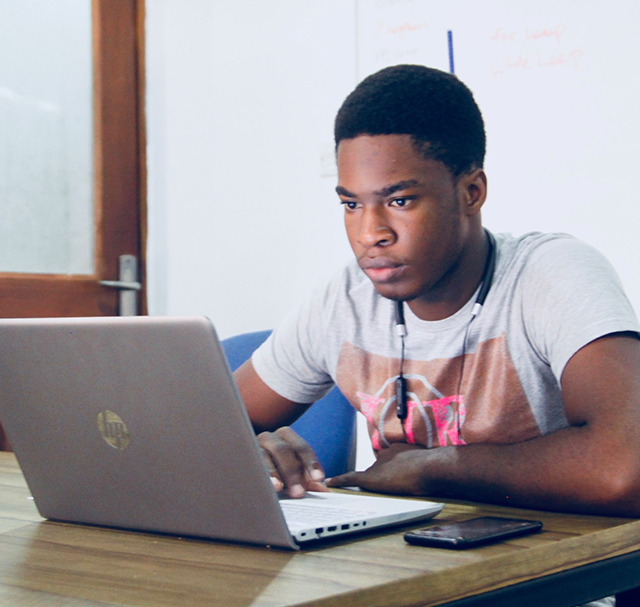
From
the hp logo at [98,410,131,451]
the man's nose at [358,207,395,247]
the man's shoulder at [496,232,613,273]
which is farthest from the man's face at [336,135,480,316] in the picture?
the hp logo at [98,410,131,451]

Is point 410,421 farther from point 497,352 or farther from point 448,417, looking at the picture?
point 497,352

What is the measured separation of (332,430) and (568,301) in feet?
1.92

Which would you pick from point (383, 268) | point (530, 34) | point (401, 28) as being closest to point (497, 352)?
point (383, 268)

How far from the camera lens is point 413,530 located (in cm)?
76

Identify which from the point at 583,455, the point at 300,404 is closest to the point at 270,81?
the point at 300,404

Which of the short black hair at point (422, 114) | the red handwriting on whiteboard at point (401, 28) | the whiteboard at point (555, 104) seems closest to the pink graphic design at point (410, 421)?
the short black hair at point (422, 114)

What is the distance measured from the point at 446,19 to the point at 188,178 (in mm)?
967

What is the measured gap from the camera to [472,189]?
Result: 125 cm

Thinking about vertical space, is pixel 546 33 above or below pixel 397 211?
above

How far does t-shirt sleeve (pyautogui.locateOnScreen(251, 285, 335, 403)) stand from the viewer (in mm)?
1420

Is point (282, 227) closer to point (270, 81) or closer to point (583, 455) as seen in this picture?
point (270, 81)

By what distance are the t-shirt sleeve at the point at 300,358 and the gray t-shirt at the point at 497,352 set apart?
0.10 meters

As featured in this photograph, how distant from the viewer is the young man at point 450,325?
0.97 metres

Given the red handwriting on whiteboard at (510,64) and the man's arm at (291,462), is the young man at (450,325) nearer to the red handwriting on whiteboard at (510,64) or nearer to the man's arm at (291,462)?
the man's arm at (291,462)
